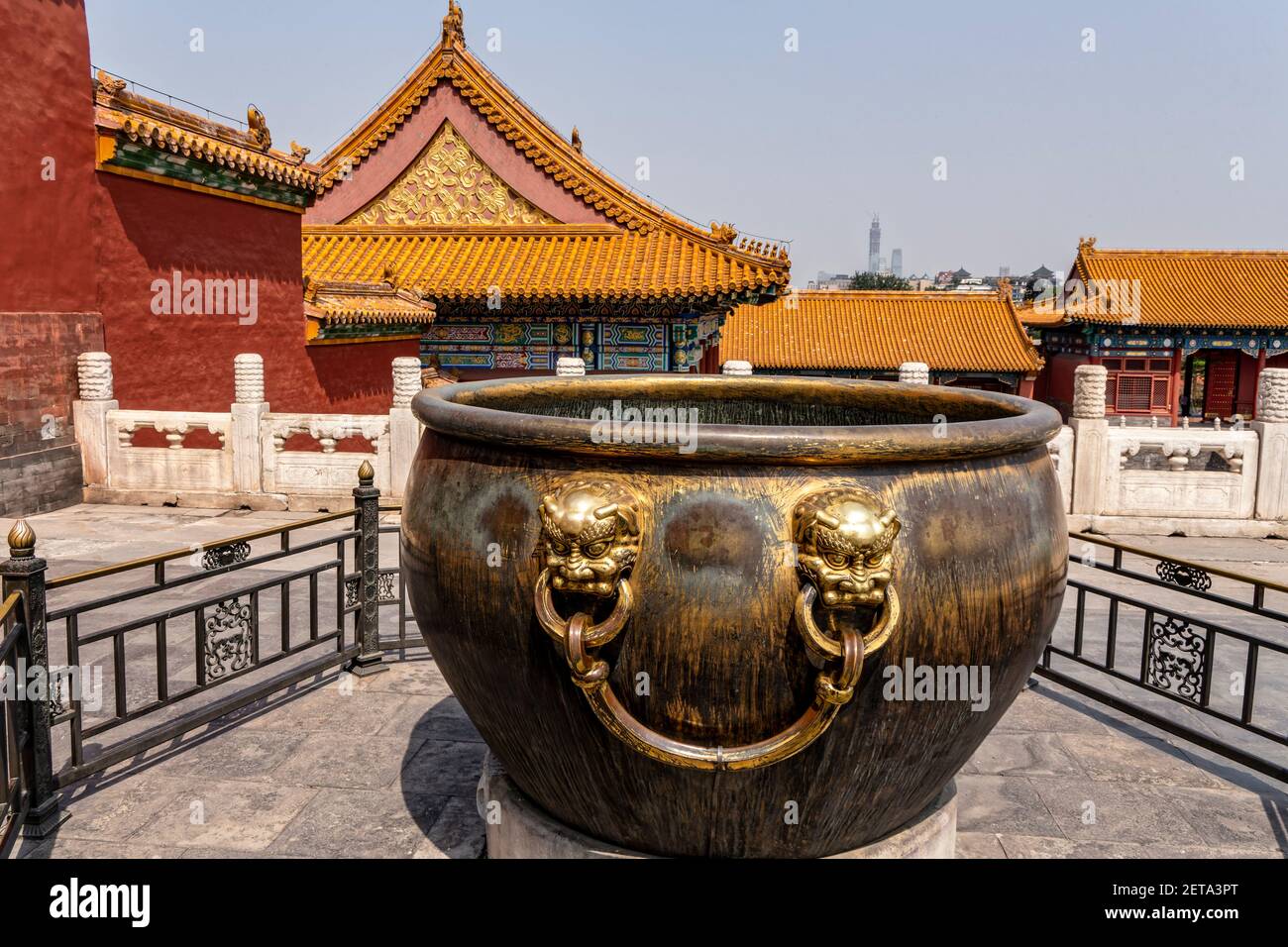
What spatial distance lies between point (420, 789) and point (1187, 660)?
3798 mm

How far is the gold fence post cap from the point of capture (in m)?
2.91

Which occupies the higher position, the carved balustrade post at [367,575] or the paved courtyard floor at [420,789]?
the carved balustrade post at [367,575]

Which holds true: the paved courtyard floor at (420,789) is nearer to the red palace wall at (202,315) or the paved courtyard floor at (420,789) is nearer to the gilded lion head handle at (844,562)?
the gilded lion head handle at (844,562)

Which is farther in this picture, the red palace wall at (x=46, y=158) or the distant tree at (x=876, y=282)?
the distant tree at (x=876, y=282)

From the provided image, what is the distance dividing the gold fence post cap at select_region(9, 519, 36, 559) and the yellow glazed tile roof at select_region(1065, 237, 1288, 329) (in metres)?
28.5

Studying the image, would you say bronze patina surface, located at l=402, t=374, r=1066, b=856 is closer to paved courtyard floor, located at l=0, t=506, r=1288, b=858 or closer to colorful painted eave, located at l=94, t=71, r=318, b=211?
paved courtyard floor, located at l=0, t=506, r=1288, b=858

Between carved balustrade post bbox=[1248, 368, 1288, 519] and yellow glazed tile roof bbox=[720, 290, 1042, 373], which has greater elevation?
yellow glazed tile roof bbox=[720, 290, 1042, 373]

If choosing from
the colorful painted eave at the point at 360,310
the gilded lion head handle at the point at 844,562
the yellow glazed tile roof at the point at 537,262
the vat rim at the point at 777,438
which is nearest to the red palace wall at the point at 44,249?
the colorful painted eave at the point at 360,310

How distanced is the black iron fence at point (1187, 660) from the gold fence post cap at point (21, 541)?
3.96 meters

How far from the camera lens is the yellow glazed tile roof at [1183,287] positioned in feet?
89.1

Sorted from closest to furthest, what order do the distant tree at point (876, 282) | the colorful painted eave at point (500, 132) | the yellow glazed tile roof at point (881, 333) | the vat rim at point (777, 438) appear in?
the vat rim at point (777, 438) < the colorful painted eave at point (500, 132) < the yellow glazed tile roof at point (881, 333) < the distant tree at point (876, 282)

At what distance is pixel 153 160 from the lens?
35.6 feet

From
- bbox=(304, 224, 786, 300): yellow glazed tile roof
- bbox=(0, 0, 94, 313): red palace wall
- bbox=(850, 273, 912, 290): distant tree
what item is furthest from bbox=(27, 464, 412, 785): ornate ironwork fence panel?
bbox=(850, 273, 912, 290): distant tree
